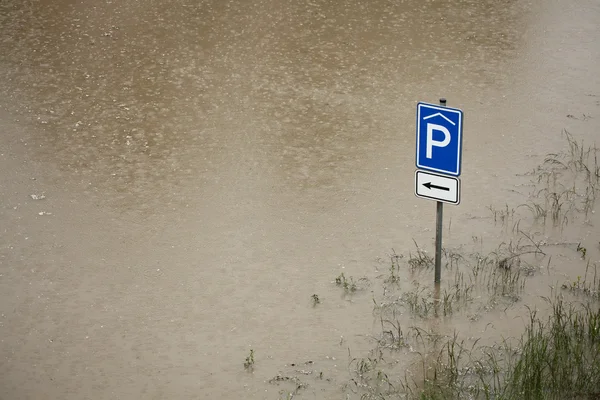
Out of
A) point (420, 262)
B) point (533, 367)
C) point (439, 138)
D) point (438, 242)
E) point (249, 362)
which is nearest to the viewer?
point (533, 367)

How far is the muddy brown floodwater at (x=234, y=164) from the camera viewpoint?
206 inches

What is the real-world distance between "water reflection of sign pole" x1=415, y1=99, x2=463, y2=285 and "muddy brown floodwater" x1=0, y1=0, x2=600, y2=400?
804mm

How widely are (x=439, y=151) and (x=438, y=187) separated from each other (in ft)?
0.77

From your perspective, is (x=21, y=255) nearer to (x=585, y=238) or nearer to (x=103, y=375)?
(x=103, y=375)

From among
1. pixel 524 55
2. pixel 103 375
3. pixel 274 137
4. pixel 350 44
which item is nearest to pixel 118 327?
pixel 103 375

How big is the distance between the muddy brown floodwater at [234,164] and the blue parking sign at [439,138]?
96cm

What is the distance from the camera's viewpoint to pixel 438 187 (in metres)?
5.36

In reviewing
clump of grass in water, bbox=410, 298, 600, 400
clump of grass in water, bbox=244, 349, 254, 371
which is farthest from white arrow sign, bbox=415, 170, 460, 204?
clump of grass in water, bbox=244, 349, 254, 371

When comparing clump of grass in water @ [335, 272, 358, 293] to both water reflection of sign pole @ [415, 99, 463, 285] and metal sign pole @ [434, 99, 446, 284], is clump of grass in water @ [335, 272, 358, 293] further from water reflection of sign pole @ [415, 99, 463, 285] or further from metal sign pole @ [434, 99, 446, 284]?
water reflection of sign pole @ [415, 99, 463, 285]

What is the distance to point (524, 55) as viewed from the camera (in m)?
9.07

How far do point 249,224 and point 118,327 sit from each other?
147 cm

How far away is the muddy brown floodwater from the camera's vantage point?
523 cm

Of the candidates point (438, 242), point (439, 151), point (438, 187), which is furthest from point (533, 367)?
point (439, 151)

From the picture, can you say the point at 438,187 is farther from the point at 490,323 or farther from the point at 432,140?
the point at 490,323
